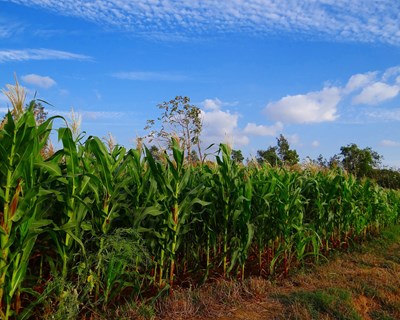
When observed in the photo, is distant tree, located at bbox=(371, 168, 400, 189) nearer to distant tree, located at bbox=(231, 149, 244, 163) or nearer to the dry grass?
distant tree, located at bbox=(231, 149, 244, 163)

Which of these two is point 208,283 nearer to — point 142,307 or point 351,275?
point 142,307

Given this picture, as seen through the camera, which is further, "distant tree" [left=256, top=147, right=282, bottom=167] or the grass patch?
"distant tree" [left=256, top=147, right=282, bottom=167]

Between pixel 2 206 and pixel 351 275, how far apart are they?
485 centimetres

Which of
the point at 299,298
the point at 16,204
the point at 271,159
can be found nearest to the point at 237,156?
the point at 299,298

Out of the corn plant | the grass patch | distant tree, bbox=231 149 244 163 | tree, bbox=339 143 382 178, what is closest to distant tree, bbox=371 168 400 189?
tree, bbox=339 143 382 178

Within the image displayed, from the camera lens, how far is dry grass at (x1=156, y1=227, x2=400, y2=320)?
158 inches

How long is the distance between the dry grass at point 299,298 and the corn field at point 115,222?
0.33m

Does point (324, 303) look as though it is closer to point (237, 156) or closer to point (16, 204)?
point (16, 204)

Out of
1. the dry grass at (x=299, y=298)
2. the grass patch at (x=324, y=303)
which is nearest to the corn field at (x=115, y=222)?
the dry grass at (x=299, y=298)

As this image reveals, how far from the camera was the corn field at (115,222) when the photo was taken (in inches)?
126

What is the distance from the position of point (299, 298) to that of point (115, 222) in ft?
7.51

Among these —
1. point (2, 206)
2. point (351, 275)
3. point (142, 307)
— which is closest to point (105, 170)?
point (2, 206)

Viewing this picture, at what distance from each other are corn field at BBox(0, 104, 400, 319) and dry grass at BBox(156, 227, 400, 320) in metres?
0.33

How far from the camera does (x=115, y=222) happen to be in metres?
4.36
